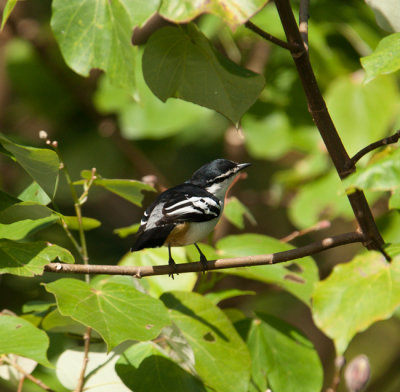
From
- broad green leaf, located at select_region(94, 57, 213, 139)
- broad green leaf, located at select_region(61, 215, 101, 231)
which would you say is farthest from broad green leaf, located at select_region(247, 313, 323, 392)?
broad green leaf, located at select_region(94, 57, 213, 139)

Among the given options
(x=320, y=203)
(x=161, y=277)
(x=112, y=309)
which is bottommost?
(x=320, y=203)

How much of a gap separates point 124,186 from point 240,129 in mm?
1490

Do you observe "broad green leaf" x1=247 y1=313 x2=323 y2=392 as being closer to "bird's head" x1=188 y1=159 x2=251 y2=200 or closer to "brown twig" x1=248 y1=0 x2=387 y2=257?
"brown twig" x1=248 y1=0 x2=387 y2=257

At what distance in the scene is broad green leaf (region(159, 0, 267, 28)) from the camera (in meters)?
1.31

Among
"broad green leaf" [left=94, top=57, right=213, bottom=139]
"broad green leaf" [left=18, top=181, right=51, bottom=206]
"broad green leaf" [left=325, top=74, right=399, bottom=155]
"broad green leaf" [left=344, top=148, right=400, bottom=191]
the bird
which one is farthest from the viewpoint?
"broad green leaf" [left=94, top=57, right=213, bottom=139]

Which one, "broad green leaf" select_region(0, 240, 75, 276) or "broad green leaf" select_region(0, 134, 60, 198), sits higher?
"broad green leaf" select_region(0, 134, 60, 198)

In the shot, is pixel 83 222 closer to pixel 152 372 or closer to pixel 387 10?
pixel 152 372

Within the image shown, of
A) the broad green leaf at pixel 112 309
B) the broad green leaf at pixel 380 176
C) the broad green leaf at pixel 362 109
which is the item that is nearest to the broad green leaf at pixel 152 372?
the broad green leaf at pixel 112 309

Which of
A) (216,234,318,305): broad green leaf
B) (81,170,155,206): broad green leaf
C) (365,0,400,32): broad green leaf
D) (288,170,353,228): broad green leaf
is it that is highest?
(365,0,400,32): broad green leaf

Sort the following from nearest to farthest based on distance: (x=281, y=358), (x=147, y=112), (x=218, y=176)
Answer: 1. (x=281, y=358)
2. (x=218, y=176)
3. (x=147, y=112)

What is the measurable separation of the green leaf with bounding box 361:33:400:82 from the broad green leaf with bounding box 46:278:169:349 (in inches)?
30.8

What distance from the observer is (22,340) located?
152 cm

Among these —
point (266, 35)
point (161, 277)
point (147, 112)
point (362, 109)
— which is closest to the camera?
point (266, 35)

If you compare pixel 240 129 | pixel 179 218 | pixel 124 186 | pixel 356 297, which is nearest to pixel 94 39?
pixel 124 186
